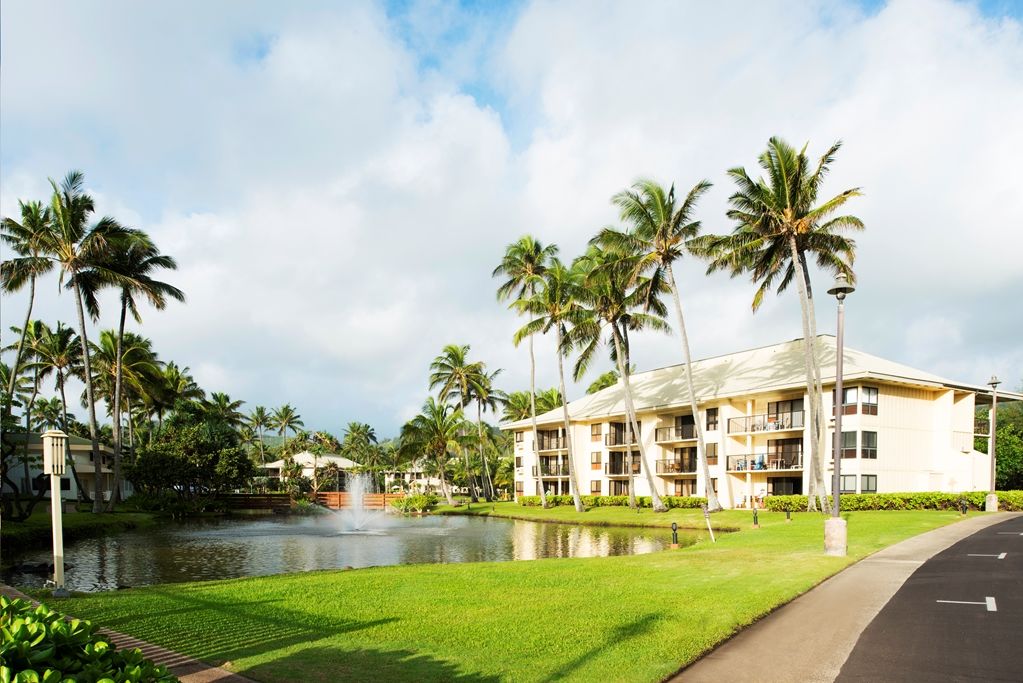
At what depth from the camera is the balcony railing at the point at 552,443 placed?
61500 mm

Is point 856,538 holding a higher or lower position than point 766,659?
lower

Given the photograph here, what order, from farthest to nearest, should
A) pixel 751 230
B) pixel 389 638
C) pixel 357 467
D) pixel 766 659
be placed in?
pixel 357 467
pixel 751 230
pixel 389 638
pixel 766 659

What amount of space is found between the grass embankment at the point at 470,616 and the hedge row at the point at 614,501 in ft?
83.8

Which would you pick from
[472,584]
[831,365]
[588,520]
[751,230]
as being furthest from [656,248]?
[472,584]

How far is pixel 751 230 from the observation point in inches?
1351

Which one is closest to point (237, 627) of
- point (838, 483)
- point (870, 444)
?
point (838, 483)

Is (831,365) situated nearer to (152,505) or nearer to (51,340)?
(152,505)

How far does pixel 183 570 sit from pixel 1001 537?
954 inches

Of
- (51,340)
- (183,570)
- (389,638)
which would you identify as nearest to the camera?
(389,638)

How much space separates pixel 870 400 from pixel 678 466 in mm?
14846

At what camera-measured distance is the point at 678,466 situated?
4909 cm

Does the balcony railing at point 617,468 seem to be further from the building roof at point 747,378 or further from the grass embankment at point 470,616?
the grass embankment at point 470,616

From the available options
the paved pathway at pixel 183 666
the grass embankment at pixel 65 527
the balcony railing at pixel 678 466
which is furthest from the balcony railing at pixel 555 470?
the paved pathway at pixel 183 666

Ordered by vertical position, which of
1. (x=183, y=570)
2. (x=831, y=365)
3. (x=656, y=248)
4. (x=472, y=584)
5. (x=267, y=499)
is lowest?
(x=267, y=499)
